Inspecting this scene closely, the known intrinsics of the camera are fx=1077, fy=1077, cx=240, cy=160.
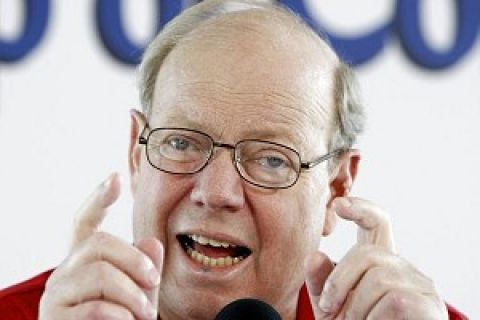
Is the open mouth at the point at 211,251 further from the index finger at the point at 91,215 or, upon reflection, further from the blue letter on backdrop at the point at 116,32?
Result: the blue letter on backdrop at the point at 116,32

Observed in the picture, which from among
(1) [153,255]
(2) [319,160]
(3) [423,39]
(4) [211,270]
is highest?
(1) [153,255]

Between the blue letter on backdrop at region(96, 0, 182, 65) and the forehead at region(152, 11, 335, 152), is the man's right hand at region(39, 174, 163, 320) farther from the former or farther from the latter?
the blue letter on backdrop at region(96, 0, 182, 65)

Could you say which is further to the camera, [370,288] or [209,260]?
[209,260]

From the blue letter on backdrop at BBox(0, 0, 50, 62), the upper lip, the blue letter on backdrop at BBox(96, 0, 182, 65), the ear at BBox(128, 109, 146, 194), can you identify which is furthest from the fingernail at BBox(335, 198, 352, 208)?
the blue letter on backdrop at BBox(0, 0, 50, 62)

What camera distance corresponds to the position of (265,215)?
1.68m

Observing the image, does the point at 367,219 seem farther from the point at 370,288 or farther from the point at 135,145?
the point at 135,145

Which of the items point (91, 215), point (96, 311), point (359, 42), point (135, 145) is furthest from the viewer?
point (359, 42)

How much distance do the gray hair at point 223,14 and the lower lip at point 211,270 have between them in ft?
0.90

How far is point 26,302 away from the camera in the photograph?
6.23 ft

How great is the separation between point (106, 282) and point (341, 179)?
70 centimetres

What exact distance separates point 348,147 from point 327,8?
4.20 ft

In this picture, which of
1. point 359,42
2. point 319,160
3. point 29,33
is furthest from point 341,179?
point 29,33

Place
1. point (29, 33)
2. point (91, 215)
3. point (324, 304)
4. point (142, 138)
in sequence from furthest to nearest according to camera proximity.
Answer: point (29, 33)
point (142, 138)
point (91, 215)
point (324, 304)

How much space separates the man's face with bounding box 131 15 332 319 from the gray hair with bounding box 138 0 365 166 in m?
0.04
